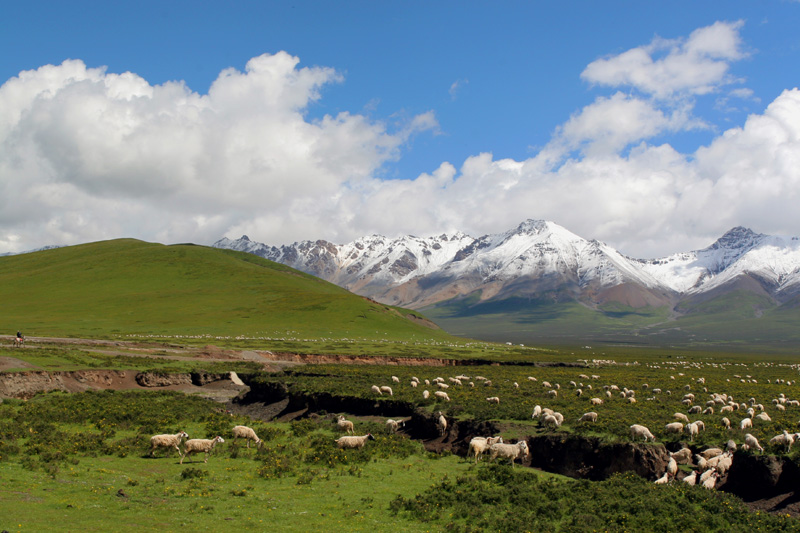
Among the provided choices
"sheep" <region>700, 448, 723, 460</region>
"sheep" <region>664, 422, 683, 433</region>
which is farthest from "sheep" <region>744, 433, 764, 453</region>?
"sheep" <region>664, 422, 683, 433</region>

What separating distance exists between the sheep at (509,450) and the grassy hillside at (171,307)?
9869cm

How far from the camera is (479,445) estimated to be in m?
25.1

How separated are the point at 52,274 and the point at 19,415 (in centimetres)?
19297

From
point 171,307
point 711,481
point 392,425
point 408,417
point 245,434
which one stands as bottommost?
point 408,417

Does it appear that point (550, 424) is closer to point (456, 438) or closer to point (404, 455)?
point (456, 438)

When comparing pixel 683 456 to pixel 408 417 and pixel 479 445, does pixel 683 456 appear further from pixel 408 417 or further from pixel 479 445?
pixel 408 417

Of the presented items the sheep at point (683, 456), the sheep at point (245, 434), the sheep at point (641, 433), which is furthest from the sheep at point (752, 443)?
the sheep at point (245, 434)

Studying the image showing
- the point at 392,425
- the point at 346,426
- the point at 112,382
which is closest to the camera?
the point at 346,426

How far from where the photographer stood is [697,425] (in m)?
27.5

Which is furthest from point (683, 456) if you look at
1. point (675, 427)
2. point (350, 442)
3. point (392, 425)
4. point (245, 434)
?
point (245, 434)

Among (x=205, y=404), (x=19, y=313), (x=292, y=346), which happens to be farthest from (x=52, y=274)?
(x=205, y=404)

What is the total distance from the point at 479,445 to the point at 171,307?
482 feet

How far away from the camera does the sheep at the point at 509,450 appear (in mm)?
24609

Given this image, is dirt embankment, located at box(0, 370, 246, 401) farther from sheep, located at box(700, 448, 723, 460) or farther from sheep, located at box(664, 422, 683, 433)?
sheep, located at box(700, 448, 723, 460)
